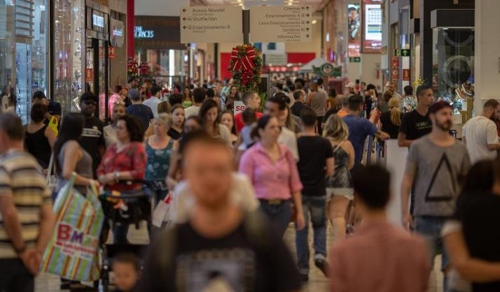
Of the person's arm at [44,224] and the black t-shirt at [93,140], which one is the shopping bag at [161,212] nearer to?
the black t-shirt at [93,140]

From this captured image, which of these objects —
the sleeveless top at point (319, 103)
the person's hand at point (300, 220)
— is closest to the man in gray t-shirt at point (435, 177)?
the person's hand at point (300, 220)

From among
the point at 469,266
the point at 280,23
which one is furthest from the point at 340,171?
the point at 280,23

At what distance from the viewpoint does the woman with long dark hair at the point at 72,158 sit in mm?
9469

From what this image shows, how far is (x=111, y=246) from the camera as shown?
959cm

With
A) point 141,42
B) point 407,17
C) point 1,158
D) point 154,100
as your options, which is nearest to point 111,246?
point 1,158

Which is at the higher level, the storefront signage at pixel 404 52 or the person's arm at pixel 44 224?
the storefront signage at pixel 404 52

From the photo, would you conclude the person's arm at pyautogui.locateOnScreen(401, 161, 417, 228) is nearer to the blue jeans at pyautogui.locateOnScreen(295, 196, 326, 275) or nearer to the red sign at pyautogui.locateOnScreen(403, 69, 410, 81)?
the blue jeans at pyautogui.locateOnScreen(295, 196, 326, 275)

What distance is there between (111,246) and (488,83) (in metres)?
11.8

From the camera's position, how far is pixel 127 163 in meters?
9.84

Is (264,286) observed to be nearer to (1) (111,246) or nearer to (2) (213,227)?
(2) (213,227)

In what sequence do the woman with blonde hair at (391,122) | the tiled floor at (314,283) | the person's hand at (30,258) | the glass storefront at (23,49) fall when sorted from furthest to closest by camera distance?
1. the glass storefront at (23,49)
2. the woman with blonde hair at (391,122)
3. the tiled floor at (314,283)
4. the person's hand at (30,258)

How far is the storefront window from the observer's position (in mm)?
21844

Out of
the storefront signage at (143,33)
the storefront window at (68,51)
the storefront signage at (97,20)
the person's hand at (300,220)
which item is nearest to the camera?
the person's hand at (300,220)

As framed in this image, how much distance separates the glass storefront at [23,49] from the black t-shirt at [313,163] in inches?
288
